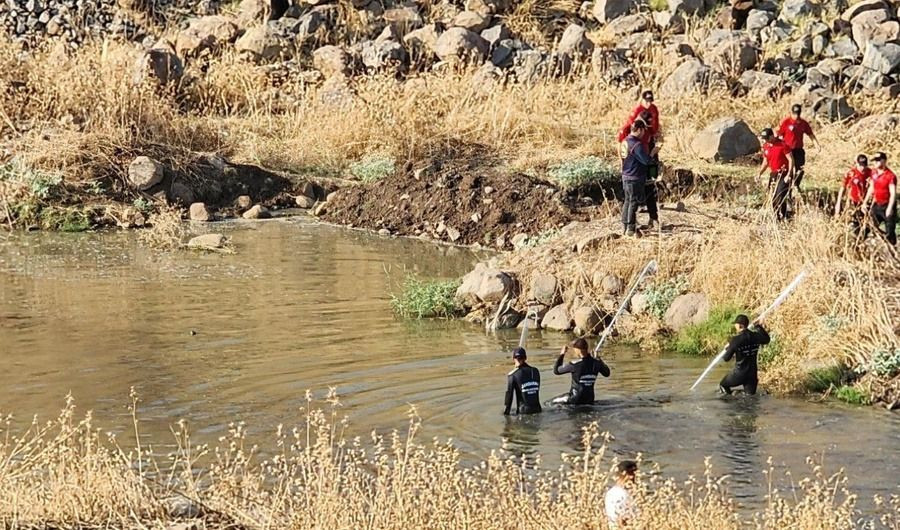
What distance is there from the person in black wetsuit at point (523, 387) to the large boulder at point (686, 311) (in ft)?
12.1

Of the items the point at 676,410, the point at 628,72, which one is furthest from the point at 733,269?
the point at 628,72

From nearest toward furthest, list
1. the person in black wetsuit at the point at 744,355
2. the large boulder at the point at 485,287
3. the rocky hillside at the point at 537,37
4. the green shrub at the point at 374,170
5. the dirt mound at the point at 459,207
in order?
the person in black wetsuit at the point at 744,355 < the large boulder at the point at 485,287 < the dirt mound at the point at 459,207 < the green shrub at the point at 374,170 < the rocky hillside at the point at 537,37

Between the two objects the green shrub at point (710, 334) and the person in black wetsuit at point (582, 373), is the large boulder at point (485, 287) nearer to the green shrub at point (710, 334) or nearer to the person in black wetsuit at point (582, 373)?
the green shrub at point (710, 334)

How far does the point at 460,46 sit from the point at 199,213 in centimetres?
1011

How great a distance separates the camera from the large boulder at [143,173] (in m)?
25.6

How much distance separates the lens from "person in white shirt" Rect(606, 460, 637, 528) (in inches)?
356

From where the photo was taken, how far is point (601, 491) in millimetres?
9281

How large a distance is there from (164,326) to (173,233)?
5352mm

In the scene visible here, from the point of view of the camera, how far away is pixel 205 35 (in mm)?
34062

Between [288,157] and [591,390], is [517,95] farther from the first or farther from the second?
[591,390]

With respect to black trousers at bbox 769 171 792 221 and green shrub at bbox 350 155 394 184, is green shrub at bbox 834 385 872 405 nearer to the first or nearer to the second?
black trousers at bbox 769 171 792 221

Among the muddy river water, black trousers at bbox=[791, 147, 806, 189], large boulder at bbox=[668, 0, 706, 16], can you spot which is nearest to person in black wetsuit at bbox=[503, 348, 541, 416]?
the muddy river water

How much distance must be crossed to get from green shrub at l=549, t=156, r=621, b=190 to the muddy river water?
323 centimetres

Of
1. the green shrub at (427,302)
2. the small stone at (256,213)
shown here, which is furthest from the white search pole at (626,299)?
the small stone at (256,213)
